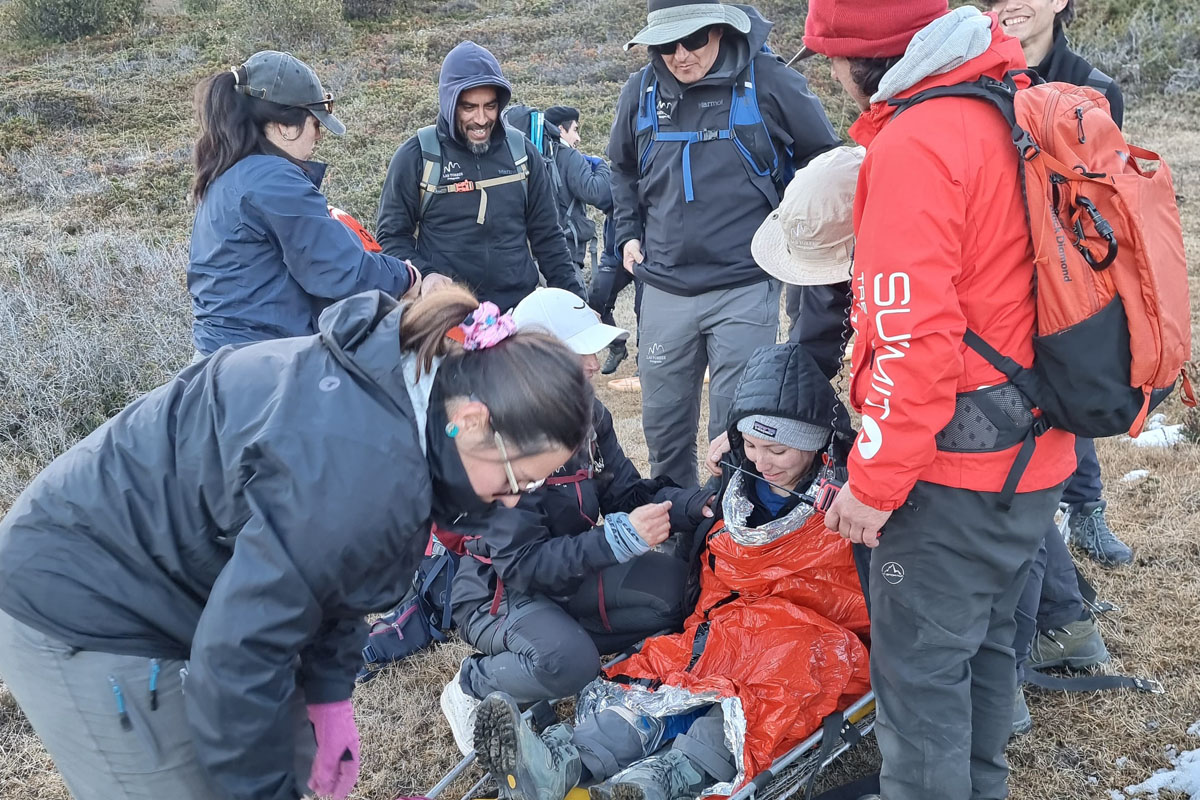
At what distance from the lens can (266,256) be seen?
3.16 metres

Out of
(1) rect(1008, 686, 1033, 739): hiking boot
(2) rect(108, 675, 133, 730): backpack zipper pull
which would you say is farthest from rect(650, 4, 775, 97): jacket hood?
(2) rect(108, 675, 133, 730): backpack zipper pull

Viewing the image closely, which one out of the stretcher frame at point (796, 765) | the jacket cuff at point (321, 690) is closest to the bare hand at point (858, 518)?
the stretcher frame at point (796, 765)

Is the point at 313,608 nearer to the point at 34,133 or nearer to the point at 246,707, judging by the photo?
the point at 246,707

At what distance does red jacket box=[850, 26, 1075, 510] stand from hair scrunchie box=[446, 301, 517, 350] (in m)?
0.78

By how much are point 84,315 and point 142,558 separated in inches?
267

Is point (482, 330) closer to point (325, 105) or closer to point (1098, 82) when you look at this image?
point (325, 105)

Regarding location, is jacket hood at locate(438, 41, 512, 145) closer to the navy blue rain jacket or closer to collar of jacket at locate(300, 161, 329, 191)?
collar of jacket at locate(300, 161, 329, 191)

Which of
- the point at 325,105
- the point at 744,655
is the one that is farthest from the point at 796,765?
the point at 325,105

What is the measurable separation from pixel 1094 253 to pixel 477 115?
279 centimetres

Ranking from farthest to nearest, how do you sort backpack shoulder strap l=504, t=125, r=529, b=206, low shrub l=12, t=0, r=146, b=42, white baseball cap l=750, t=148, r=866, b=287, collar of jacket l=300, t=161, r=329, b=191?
low shrub l=12, t=0, r=146, b=42
backpack shoulder strap l=504, t=125, r=529, b=206
collar of jacket l=300, t=161, r=329, b=191
white baseball cap l=750, t=148, r=866, b=287

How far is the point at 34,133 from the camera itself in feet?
50.8

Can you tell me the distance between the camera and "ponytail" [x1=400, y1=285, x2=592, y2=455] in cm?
142

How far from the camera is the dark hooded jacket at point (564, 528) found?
2.76 metres

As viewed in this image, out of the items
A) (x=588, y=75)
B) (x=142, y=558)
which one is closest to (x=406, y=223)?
(x=142, y=558)
